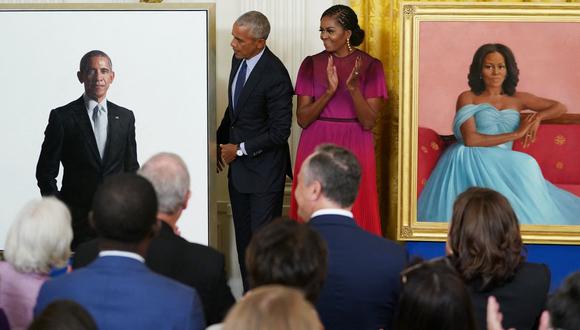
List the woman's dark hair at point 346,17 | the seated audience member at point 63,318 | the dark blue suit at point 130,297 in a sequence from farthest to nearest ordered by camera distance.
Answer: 1. the woman's dark hair at point 346,17
2. the dark blue suit at point 130,297
3. the seated audience member at point 63,318

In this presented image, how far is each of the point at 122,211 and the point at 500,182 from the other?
3979 millimetres

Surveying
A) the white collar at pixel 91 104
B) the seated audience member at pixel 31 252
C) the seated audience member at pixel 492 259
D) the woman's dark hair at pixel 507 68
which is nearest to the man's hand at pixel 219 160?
the white collar at pixel 91 104

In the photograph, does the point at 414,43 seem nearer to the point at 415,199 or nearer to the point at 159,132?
the point at 415,199

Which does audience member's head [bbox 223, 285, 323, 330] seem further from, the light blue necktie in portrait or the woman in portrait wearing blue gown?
the light blue necktie in portrait

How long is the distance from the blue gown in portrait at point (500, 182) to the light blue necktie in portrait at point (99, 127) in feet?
7.09

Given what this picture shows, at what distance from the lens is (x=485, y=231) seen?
345 centimetres


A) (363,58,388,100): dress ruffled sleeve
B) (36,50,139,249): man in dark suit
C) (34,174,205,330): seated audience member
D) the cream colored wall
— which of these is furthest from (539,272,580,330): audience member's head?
the cream colored wall

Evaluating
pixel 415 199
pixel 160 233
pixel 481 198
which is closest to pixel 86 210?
pixel 415 199

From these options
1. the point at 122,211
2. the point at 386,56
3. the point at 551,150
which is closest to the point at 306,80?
the point at 386,56

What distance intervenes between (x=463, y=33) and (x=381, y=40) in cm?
76

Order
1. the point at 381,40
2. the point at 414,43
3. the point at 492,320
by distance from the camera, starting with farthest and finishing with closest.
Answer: the point at 381,40, the point at 414,43, the point at 492,320

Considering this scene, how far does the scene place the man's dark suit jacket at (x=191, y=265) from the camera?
3432 millimetres

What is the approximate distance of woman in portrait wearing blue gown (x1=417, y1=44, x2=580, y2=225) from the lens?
21.1ft

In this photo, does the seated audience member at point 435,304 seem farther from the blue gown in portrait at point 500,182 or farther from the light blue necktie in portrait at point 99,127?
the light blue necktie in portrait at point 99,127
